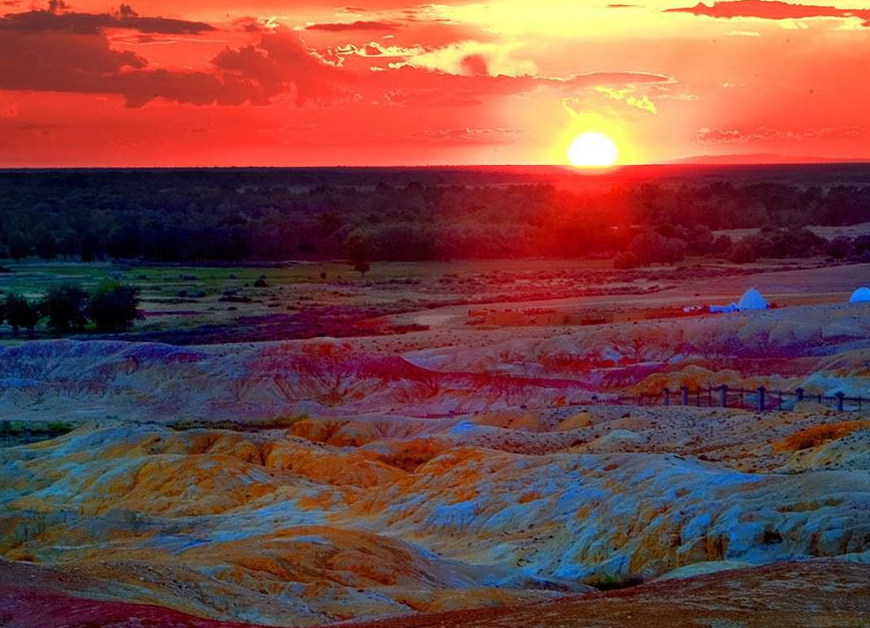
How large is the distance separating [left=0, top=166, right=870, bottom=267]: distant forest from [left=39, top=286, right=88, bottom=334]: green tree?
3762 cm

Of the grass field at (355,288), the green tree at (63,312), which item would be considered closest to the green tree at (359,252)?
the grass field at (355,288)

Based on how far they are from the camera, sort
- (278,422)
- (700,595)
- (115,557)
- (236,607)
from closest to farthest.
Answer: (700,595)
(236,607)
(115,557)
(278,422)

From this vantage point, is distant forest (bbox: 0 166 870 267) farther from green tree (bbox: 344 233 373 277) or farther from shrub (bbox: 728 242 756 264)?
green tree (bbox: 344 233 373 277)

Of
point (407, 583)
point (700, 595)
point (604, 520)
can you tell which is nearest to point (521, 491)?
point (604, 520)

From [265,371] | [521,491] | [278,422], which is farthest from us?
[265,371]

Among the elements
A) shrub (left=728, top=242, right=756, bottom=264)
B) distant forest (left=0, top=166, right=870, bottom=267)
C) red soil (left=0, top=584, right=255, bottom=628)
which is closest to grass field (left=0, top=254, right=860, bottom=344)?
shrub (left=728, top=242, right=756, bottom=264)

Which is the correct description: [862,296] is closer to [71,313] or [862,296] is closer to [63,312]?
[71,313]

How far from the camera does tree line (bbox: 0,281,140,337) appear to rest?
7156cm

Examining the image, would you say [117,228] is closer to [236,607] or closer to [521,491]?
[521,491]

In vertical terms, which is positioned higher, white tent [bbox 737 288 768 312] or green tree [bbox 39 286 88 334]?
white tent [bbox 737 288 768 312]

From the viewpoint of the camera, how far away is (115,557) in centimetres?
2497

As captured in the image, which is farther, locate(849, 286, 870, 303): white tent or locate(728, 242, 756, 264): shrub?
locate(728, 242, 756, 264): shrub

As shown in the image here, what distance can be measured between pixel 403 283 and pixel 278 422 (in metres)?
47.1

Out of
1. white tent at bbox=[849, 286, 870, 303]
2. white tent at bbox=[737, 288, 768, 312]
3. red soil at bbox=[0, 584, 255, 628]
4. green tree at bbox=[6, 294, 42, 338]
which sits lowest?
green tree at bbox=[6, 294, 42, 338]
